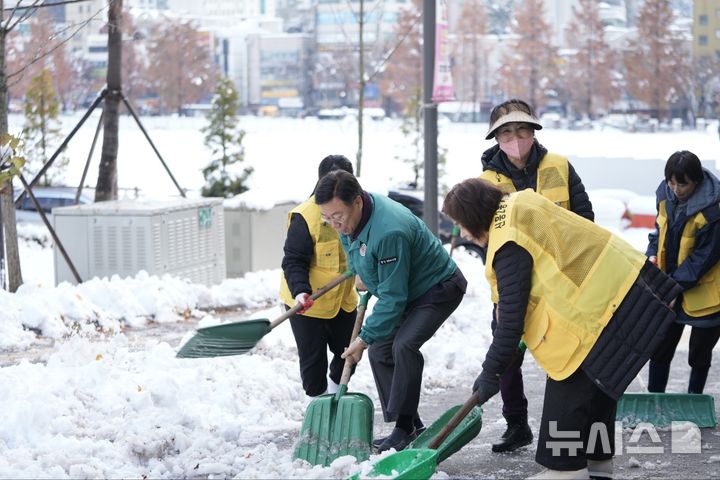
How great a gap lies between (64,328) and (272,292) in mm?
3184

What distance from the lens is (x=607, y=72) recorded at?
70438mm

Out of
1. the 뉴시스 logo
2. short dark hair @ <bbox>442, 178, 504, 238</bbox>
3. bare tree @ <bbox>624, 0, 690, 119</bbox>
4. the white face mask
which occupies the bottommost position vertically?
the 뉴시스 logo

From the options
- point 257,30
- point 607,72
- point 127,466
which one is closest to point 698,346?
point 127,466

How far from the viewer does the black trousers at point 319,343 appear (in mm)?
6230

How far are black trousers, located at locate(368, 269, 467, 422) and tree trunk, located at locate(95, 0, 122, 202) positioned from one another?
8598mm

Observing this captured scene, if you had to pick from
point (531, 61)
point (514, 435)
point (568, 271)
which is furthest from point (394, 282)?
point (531, 61)

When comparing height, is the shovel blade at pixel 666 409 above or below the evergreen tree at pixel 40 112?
below

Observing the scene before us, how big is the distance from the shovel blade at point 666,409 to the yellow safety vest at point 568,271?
222cm

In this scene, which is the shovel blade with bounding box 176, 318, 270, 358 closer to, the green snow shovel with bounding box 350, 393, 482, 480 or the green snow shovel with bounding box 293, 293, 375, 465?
the green snow shovel with bounding box 293, 293, 375, 465

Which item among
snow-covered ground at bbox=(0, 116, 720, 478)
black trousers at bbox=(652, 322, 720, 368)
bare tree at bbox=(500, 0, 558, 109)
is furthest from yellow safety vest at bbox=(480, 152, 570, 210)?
bare tree at bbox=(500, 0, 558, 109)

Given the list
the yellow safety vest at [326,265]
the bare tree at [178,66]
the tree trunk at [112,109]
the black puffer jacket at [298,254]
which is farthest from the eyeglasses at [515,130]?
the bare tree at [178,66]

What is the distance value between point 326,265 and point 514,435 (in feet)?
4.68

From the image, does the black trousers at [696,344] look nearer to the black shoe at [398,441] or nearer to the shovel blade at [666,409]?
the shovel blade at [666,409]

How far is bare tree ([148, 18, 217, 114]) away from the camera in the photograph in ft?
258
